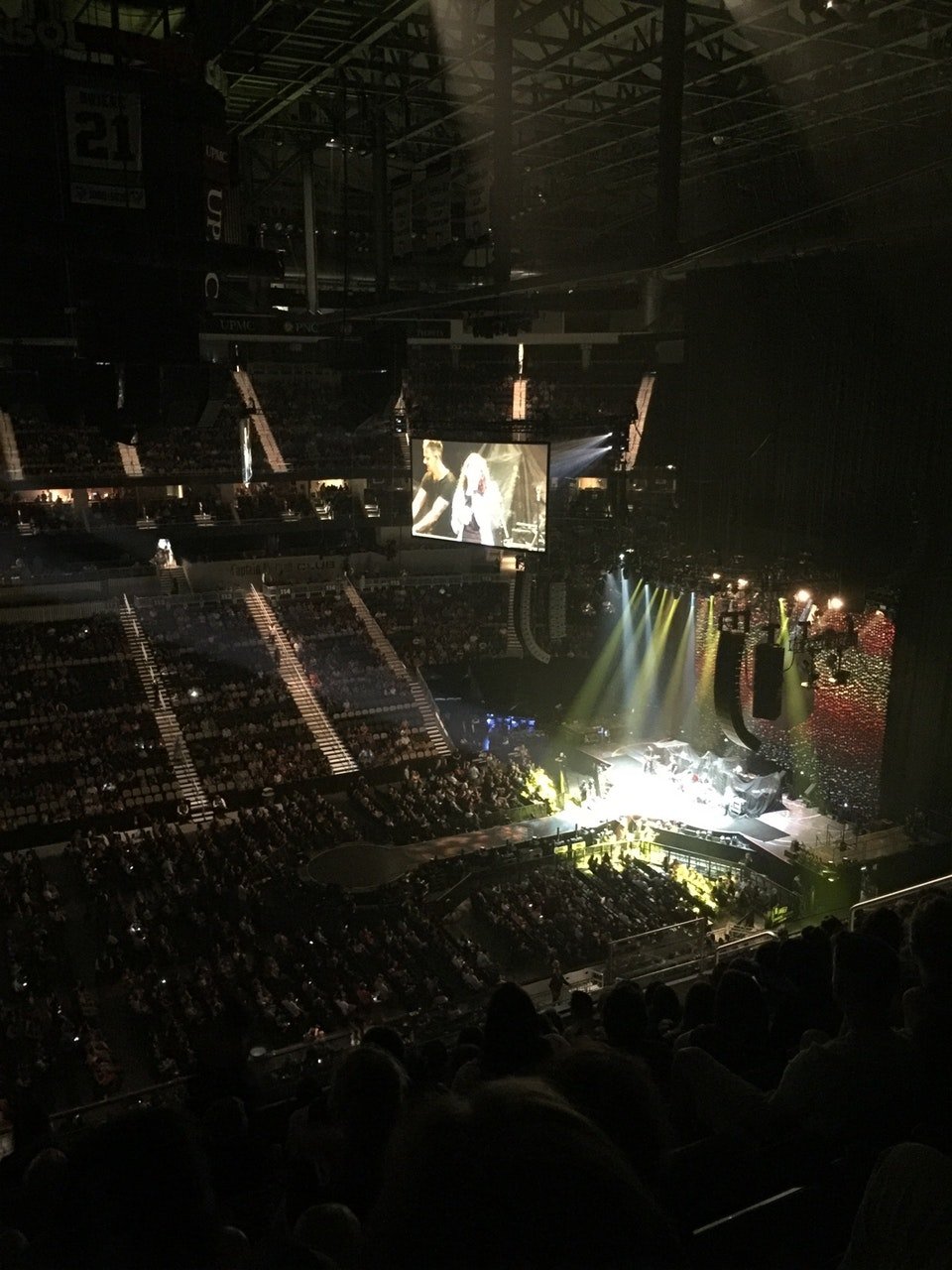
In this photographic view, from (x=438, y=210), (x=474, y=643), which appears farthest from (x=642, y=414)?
(x=438, y=210)

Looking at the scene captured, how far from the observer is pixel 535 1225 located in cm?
102

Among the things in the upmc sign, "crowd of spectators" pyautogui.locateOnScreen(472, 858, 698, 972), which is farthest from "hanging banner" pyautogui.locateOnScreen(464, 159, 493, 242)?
"crowd of spectators" pyautogui.locateOnScreen(472, 858, 698, 972)

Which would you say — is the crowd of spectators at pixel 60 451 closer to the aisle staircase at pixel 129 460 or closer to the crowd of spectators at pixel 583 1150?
the aisle staircase at pixel 129 460

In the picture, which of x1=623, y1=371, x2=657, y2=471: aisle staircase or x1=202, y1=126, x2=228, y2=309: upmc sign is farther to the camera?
x1=623, y1=371, x2=657, y2=471: aisle staircase

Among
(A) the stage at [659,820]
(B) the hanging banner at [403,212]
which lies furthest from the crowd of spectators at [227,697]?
(B) the hanging banner at [403,212]

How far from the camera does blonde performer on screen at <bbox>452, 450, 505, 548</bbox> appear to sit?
15508 millimetres

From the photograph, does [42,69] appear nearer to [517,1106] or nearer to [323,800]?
[517,1106]

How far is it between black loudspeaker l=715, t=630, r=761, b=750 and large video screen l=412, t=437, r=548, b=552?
3.25 metres

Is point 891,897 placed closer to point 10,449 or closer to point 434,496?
point 434,496

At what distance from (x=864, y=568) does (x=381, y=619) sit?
12.5m

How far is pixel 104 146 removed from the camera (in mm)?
4961

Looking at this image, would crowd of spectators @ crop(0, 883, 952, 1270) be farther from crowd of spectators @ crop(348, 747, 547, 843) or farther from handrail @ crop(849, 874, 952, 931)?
crowd of spectators @ crop(348, 747, 547, 843)

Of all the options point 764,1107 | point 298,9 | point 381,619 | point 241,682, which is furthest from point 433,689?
point 764,1107

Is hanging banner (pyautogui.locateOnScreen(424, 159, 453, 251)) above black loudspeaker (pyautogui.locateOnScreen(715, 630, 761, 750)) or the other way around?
above
